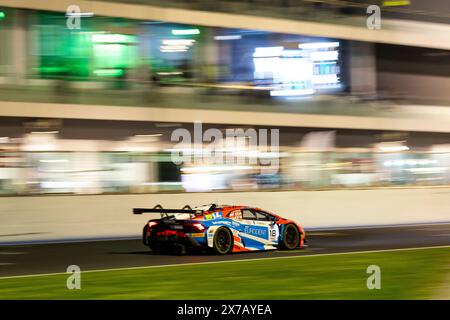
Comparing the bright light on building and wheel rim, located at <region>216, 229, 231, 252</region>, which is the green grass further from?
the bright light on building

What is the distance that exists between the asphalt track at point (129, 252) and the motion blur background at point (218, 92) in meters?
4.96

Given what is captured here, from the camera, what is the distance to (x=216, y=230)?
1881cm

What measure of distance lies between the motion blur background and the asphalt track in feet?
16.3

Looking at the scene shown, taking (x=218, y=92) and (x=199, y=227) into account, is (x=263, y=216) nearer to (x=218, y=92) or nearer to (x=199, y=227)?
(x=199, y=227)

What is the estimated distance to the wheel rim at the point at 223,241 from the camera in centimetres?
1886

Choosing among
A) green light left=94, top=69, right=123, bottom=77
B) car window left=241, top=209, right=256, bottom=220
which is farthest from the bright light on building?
car window left=241, top=209, right=256, bottom=220

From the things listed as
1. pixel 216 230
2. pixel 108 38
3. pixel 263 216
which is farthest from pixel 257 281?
pixel 108 38

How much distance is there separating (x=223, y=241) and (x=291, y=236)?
76.5 inches

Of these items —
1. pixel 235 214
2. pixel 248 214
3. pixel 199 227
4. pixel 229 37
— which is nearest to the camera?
pixel 199 227

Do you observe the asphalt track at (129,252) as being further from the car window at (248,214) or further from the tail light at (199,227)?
the car window at (248,214)

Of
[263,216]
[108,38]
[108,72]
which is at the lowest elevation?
[263,216]

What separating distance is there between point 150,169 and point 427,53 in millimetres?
17124
